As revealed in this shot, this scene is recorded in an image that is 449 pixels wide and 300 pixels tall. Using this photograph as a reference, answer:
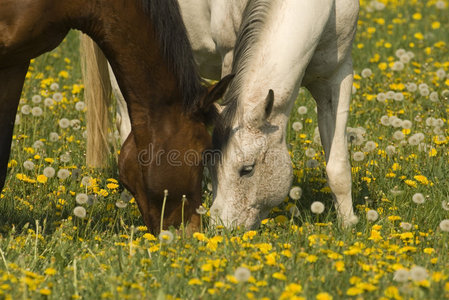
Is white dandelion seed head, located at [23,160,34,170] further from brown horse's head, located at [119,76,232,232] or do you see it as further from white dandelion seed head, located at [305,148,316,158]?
white dandelion seed head, located at [305,148,316,158]

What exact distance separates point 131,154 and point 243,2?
1.15 metres

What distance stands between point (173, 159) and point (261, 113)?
0.57m

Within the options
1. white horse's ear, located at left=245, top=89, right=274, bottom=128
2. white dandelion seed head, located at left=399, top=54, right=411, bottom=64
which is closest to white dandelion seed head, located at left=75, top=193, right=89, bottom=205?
white horse's ear, located at left=245, top=89, right=274, bottom=128

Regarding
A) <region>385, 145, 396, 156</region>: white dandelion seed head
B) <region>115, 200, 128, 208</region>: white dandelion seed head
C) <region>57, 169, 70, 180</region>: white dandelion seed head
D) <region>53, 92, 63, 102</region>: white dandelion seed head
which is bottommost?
<region>385, 145, 396, 156</region>: white dandelion seed head

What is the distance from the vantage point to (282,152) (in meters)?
5.03

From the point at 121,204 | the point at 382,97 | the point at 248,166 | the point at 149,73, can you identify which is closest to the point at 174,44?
the point at 149,73

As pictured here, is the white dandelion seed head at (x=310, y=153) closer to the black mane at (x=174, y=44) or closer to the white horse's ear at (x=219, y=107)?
the white horse's ear at (x=219, y=107)

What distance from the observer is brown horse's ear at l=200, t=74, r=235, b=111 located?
455 cm

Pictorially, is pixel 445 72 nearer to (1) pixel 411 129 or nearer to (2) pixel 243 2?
(1) pixel 411 129

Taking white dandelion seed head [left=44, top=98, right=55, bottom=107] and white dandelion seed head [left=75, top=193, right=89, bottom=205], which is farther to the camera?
white dandelion seed head [left=44, top=98, right=55, bottom=107]

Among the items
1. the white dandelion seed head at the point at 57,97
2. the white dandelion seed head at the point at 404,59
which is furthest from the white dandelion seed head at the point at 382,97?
the white dandelion seed head at the point at 57,97

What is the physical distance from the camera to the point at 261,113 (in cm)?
481

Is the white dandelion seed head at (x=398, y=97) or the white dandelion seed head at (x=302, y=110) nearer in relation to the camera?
the white dandelion seed head at (x=302, y=110)

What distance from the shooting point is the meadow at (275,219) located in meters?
3.78
